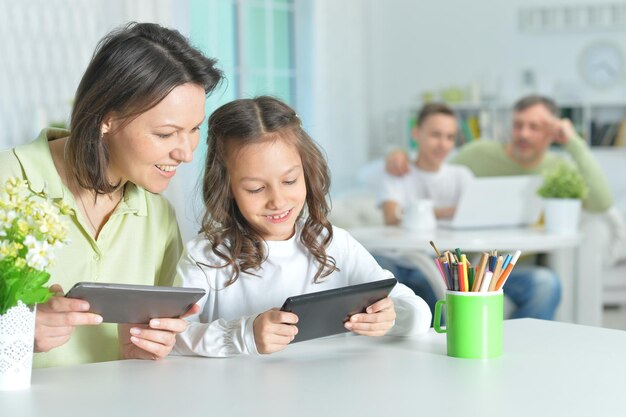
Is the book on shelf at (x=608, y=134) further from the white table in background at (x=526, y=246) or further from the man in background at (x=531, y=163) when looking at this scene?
the white table in background at (x=526, y=246)

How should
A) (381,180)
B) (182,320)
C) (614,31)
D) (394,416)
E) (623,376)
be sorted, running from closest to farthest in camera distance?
(394,416), (623,376), (182,320), (381,180), (614,31)

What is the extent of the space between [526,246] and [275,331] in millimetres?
2149

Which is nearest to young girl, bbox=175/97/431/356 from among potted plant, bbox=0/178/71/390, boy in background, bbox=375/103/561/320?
potted plant, bbox=0/178/71/390

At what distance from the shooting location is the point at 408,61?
722 centimetres

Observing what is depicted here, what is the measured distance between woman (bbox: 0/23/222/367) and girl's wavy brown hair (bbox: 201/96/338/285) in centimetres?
10

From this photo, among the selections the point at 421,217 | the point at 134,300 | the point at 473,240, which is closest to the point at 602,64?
the point at 421,217

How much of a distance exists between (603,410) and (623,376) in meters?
0.20

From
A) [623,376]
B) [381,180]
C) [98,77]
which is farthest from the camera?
[381,180]

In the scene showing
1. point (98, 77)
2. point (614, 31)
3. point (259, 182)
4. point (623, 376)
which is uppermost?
point (614, 31)

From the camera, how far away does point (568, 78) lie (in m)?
6.69

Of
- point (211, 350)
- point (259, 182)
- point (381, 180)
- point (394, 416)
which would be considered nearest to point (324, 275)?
point (259, 182)

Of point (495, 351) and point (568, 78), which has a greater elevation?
point (568, 78)

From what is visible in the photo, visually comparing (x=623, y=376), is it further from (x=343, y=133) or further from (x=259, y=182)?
(x=343, y=133)

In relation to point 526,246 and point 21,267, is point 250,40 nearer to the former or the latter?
point 526,246
